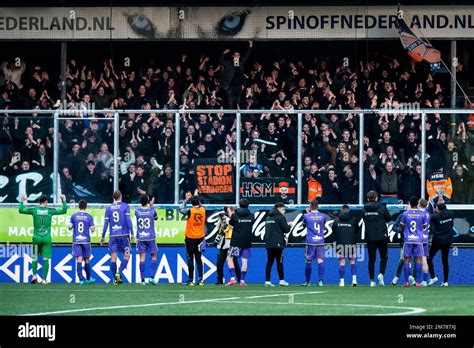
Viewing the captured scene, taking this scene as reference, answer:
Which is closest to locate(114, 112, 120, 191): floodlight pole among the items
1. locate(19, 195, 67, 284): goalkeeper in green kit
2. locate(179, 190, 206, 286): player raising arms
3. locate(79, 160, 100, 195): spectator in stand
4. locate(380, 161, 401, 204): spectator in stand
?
locate(79, 160, 100, 195): spectator in stand

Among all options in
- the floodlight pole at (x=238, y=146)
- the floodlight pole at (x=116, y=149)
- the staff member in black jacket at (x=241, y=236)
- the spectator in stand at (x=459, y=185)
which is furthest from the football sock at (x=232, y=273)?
the spectator in stand at (x=459, y=185)

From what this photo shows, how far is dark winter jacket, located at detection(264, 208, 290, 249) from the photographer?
94.2 feet

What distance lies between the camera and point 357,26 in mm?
35125

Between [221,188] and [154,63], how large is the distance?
7649mm

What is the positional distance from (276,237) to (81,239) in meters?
4.16

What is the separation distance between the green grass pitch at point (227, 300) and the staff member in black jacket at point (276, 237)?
1.60 ft

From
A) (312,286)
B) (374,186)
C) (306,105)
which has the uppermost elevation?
(306,105)

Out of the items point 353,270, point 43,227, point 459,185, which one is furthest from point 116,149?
point 459,185

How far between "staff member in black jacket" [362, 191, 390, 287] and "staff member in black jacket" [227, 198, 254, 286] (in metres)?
2.48
